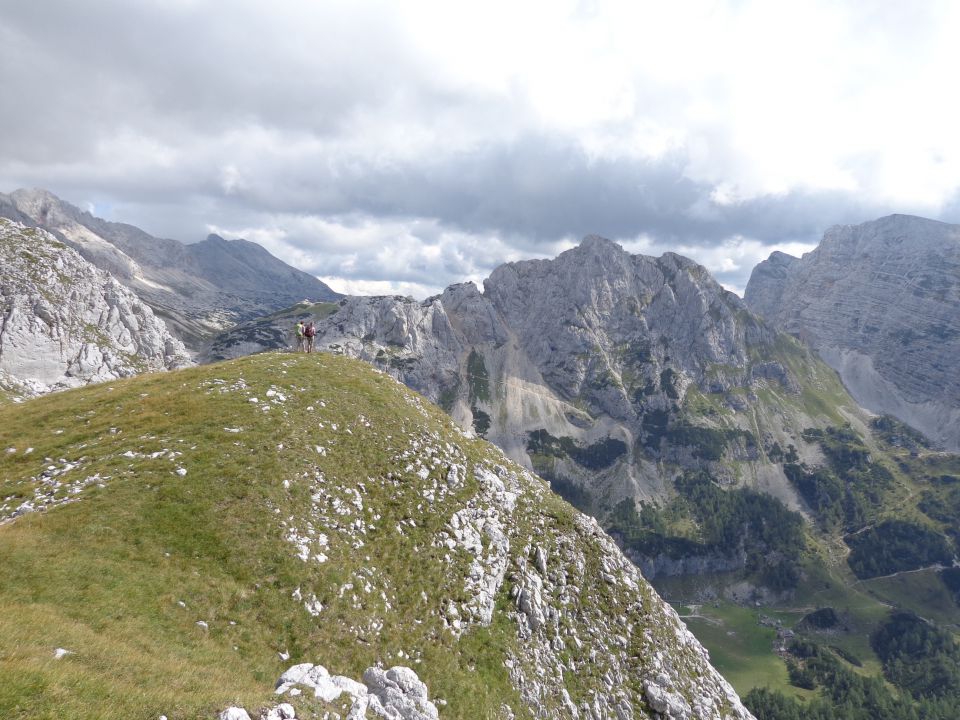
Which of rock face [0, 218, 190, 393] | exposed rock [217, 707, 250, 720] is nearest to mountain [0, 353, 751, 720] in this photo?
exposed rock [217, 707, 250, 720]

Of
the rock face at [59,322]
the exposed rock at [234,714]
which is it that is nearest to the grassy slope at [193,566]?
the exposed rock at [234,714]

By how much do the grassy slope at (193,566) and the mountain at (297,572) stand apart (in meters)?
0.11

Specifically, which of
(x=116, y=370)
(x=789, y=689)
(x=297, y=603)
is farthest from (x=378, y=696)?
(x=789, y=689)

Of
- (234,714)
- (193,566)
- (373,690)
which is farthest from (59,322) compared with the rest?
(234,714)

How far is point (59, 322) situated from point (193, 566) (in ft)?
609

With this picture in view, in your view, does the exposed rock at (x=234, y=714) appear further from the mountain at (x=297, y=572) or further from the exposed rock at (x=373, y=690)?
the exposed rock at (x=373, y=690)

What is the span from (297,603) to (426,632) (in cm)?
819

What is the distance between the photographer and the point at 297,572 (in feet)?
86.4

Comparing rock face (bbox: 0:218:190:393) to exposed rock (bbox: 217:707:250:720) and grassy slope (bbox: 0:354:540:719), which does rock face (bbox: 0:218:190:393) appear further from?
exposed rock (bbox: 217:707:250:720)

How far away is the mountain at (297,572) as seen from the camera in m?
18.1

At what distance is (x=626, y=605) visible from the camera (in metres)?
39.4

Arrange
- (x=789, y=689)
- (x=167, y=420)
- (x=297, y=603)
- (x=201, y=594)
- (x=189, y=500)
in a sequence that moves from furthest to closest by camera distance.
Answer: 1. (x=789, y=689)
2. (x=167, y=420)
3. (x=189, y=500)
4. (x=297, y=603)
5. (x=201, y=594)

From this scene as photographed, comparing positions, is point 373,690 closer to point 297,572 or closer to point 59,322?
point 297,572

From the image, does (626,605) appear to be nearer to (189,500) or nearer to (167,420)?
(189,500)
